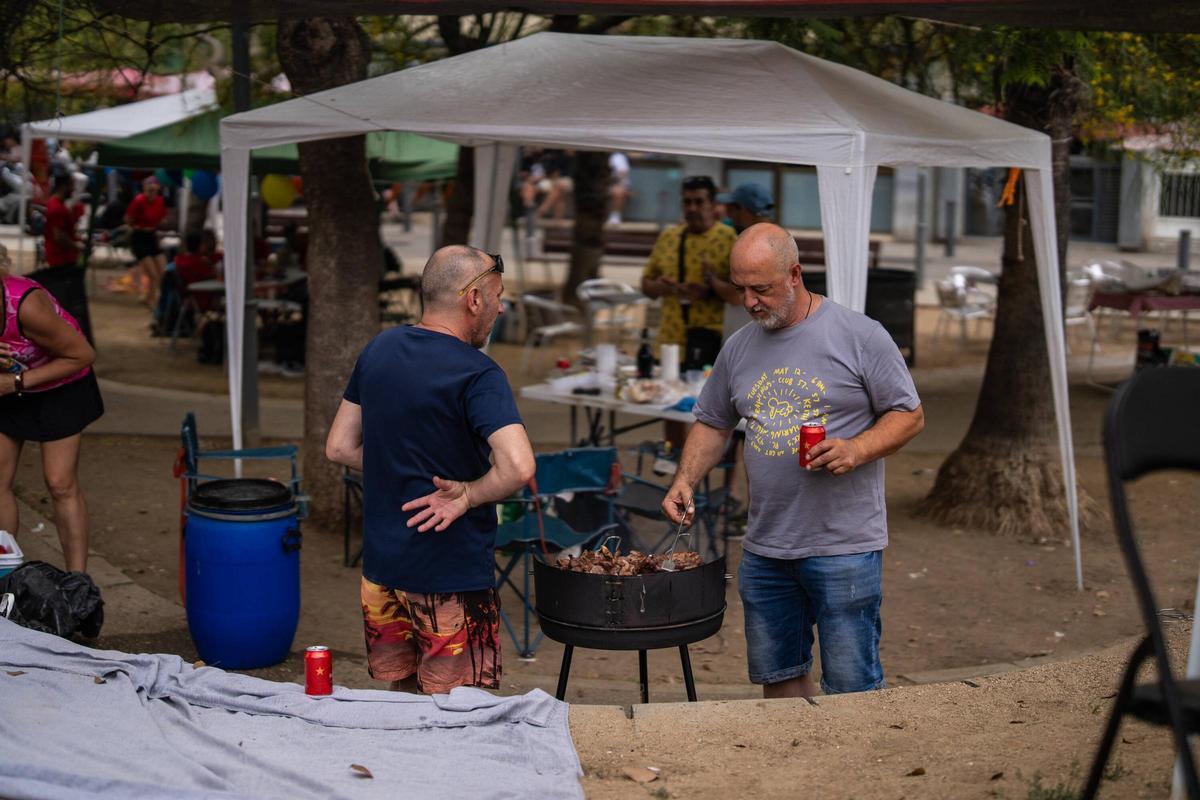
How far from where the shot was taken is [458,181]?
14.0 meters

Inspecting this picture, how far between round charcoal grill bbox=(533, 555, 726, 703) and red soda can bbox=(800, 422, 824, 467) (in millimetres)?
486

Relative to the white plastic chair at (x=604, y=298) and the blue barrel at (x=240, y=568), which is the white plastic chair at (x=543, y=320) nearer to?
the white plastic chair at (x=604, y=298)

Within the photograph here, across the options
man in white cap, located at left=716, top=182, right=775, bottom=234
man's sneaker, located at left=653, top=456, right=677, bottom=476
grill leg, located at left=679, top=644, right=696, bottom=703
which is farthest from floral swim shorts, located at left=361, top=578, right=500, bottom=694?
man in white cap, located at left=716, top=182, right=775, bottom=234

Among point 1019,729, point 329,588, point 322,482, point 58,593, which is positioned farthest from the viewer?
point 322,482

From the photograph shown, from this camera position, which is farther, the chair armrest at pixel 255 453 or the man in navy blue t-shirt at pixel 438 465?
the chair armrest at pixel 255 453

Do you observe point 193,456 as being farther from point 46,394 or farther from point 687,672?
point 687,672

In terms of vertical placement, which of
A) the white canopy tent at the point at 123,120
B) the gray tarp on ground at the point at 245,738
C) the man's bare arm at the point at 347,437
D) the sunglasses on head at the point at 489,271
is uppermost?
the white canopy tent at the point at 123,120

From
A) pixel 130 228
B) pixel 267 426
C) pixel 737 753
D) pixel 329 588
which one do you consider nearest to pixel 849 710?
pixel 737 753

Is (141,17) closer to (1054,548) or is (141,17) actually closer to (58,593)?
(58,593)

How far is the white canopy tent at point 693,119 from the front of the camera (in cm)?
629

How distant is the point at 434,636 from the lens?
169 inches

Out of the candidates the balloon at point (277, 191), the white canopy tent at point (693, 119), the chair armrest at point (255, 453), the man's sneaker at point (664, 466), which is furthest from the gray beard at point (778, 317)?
the balloon at point (277, 191)

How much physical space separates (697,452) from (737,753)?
1.01 m

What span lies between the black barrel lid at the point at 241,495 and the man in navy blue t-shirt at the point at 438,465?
150 centimetres
